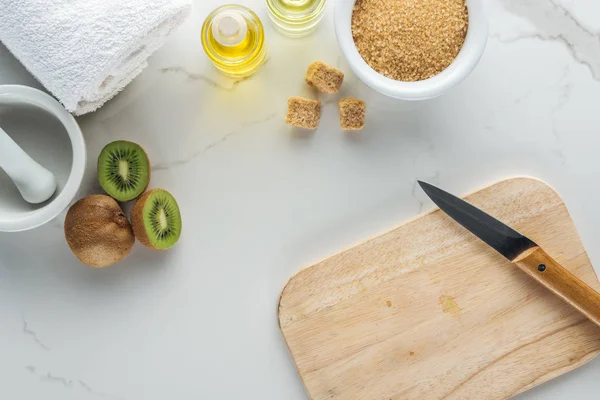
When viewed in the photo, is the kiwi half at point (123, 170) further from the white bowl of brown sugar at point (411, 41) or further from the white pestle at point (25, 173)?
the white bowl of brown sugar at point (411, 41)

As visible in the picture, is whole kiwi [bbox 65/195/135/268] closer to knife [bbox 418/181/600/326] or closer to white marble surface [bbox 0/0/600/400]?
white marble surface [bbox 0/0/600/400]

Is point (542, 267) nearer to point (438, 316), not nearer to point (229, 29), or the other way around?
point (438, 316)

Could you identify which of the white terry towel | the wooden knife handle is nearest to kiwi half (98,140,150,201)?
the white terry towel

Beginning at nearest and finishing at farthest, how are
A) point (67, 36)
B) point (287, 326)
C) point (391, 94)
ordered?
point (67, 36)
point (391, 94)
point (287, 326)

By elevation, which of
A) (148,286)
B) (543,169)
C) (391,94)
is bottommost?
(148,286)

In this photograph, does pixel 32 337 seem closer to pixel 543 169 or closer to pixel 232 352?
pixel 232 352

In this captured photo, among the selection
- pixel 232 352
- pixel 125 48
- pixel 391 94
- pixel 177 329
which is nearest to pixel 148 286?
pixel 177 329
